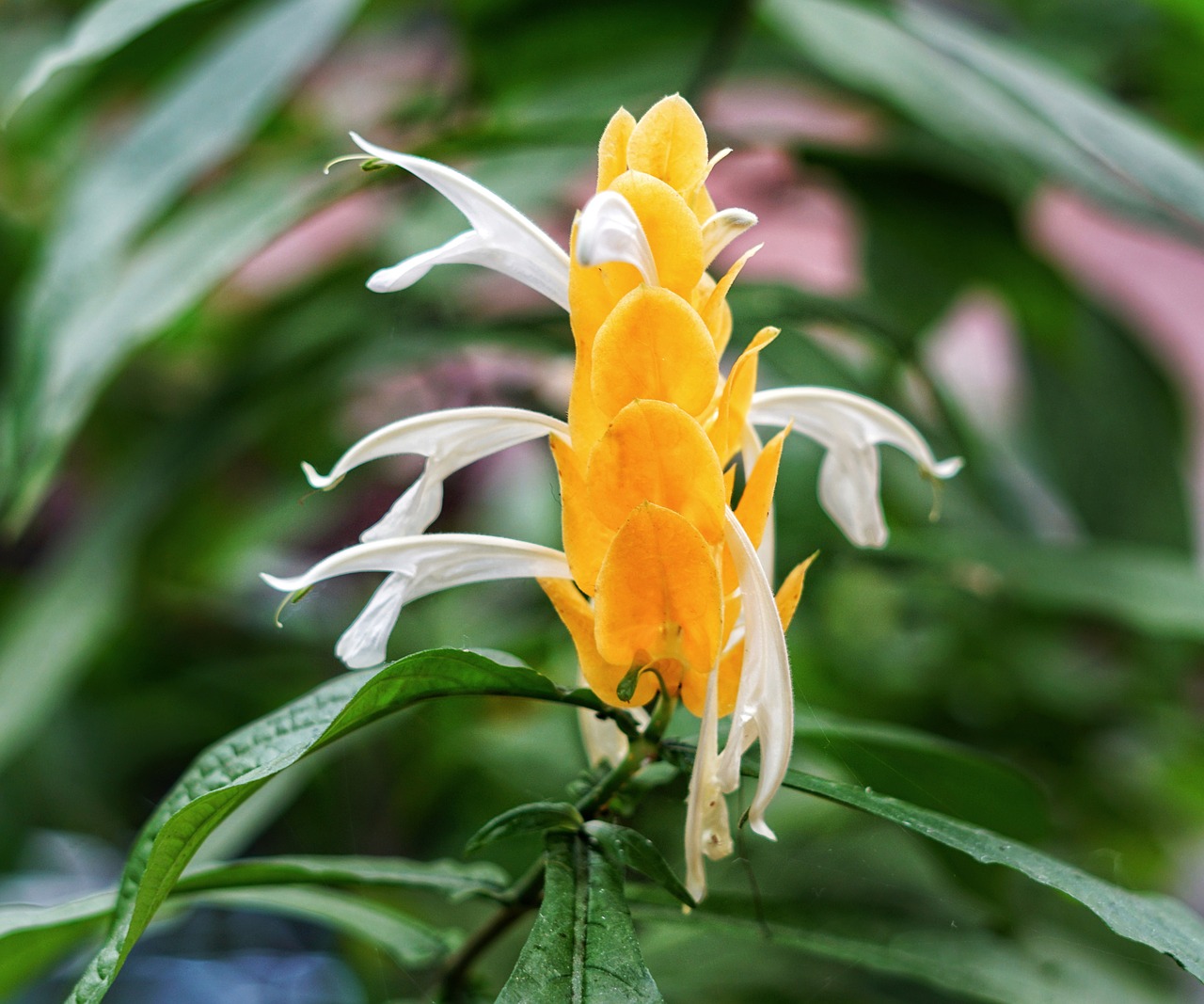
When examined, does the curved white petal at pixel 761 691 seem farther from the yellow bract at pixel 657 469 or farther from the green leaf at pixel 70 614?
the green leaf at pixel 70 614

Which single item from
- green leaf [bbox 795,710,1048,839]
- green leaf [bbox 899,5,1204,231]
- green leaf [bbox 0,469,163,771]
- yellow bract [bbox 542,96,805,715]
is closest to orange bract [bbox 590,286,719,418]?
yellow bract [bbox 542,96,805,715]

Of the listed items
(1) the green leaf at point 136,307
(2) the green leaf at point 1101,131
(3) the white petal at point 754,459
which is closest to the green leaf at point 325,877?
(3) the white petal at point 754,459

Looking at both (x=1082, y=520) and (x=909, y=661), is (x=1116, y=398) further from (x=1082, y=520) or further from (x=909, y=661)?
(x=909, y=661)

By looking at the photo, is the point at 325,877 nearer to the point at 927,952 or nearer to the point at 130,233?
the point at 927,952

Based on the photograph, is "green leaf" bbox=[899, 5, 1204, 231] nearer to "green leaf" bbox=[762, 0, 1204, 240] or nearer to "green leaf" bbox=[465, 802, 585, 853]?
"green leaf" bbox=[762, 0, 1204, 240]

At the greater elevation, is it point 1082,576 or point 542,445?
point 542,445

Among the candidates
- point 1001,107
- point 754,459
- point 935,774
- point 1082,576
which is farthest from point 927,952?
point 1001,107

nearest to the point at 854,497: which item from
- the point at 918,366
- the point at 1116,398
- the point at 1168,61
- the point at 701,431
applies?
the point at 701,431
